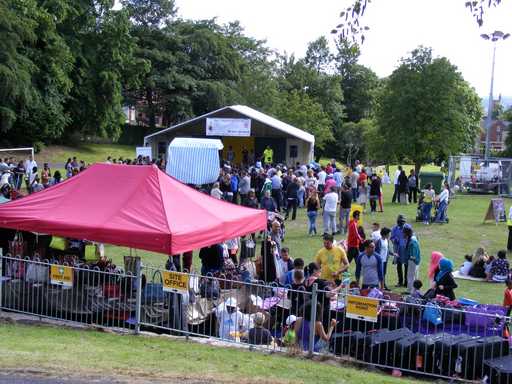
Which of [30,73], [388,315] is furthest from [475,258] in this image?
[30,73]

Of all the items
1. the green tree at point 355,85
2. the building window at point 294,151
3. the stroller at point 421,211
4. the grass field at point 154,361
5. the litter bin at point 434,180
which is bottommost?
the grass field at point 154,361

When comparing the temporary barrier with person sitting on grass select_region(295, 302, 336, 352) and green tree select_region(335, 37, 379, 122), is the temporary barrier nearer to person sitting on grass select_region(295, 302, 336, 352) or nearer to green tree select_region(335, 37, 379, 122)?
person sitting on grass select_region(295, 302, 336, 352)

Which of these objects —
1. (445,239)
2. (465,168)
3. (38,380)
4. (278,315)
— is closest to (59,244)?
(278,315)

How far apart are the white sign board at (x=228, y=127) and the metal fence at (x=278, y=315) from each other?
26.5 meters

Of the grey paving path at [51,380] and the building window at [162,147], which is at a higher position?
the building window at [162,147]

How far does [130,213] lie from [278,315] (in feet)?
9.25

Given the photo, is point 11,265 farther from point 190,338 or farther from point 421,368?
point 421,368

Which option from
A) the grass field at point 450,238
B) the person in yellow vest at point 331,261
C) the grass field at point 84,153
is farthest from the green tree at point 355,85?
the person in yellow vest at point 331,261

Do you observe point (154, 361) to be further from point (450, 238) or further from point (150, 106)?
point (150, 106)

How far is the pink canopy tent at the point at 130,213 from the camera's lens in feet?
31.2

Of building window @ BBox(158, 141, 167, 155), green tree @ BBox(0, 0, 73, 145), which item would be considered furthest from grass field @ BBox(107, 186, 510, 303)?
green tree @ BBox(0, 0, 73, 145)

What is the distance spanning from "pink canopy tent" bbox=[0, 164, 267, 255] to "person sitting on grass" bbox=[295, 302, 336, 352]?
81.7 inches

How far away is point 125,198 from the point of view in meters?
10.2

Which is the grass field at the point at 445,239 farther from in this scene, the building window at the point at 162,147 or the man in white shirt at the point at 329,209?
the building window at the point at 162,147
